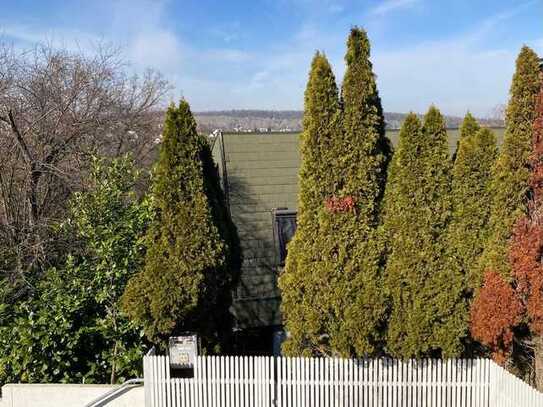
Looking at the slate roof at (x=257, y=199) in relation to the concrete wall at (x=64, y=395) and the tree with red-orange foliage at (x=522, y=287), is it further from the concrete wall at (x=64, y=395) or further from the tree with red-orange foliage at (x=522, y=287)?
the tree with red-orange foliage at (x=522, y=287)

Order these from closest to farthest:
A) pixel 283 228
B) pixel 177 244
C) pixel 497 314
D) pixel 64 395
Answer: pixel 497 314 < pixel 177 244 < pixel 64 395 < pixel 283 228

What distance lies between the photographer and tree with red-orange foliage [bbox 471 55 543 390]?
5457 millimetres

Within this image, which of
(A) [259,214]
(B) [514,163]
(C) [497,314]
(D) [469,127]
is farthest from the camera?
(A) [259,214]

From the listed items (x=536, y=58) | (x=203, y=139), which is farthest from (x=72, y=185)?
(x=536, y=58)

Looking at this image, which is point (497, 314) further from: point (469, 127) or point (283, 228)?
point (283, 228)

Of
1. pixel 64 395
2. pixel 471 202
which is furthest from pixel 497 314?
pixel 64 395

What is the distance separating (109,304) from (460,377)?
4.82 meters

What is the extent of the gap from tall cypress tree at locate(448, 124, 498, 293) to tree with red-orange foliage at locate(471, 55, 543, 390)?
36 cm

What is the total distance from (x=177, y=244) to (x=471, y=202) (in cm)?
365

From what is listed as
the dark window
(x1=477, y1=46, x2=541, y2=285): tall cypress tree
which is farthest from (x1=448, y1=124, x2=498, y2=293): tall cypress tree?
the dark window

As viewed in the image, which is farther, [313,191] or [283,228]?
[283,228]

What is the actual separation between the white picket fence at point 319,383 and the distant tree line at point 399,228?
0.26m

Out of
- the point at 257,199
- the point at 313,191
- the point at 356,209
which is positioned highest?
the point at 313,191

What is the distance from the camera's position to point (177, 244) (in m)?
6.14
